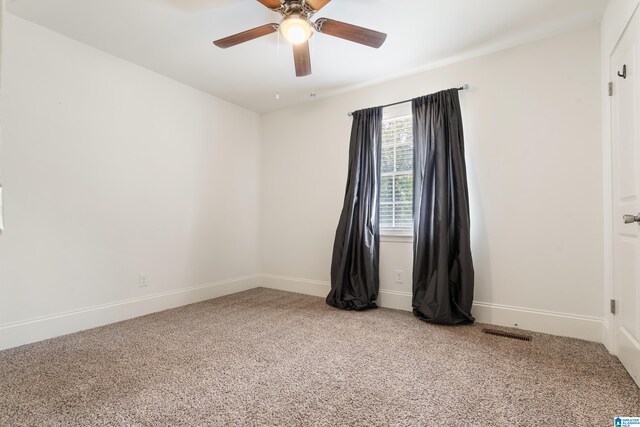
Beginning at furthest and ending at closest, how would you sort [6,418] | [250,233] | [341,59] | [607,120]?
[250,233], [341,59], [607,120], [6,418]

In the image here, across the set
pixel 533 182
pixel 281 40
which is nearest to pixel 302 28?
pixel 281 40

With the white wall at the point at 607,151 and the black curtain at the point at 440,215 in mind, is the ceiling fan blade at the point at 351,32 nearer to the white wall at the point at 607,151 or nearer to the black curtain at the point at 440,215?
the black curtain at the point at 440,215

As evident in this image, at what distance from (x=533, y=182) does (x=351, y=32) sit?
5.97ft

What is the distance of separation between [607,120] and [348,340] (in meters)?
2.38

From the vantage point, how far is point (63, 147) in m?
2.60

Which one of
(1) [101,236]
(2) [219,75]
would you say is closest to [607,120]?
(2) [219,75]

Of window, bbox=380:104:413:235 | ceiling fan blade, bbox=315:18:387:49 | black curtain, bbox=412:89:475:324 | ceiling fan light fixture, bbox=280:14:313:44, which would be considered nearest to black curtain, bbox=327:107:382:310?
window, bbox=380:104:413:235

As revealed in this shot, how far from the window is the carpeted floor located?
1024 mm

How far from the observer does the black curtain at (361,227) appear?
10.9ft

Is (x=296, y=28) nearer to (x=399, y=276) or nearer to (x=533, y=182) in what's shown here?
(x=533, y=182)

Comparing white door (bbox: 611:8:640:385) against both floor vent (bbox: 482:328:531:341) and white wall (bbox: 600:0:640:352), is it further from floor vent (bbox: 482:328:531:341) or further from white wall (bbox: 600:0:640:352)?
floor vent (bbox: 482:328:531:341)

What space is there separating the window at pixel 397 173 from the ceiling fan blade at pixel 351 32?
45.3 inches

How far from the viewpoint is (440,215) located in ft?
9.39

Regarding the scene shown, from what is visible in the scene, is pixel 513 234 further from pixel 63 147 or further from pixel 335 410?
pixel 63 147
